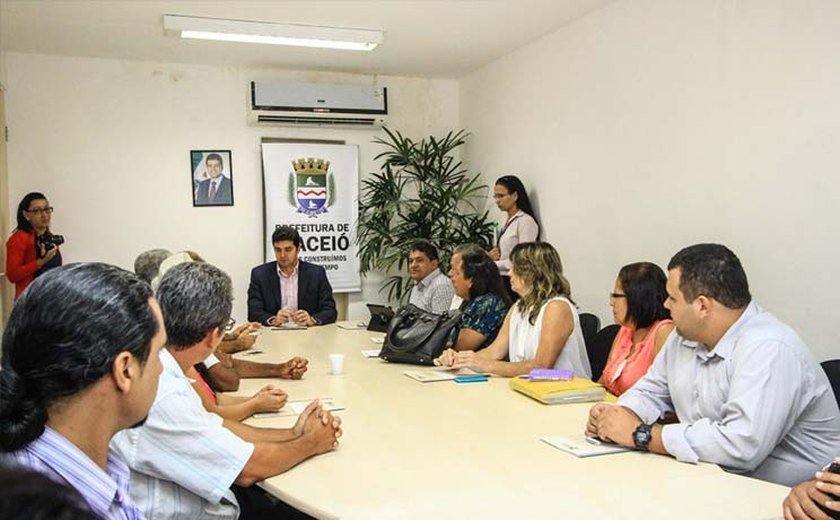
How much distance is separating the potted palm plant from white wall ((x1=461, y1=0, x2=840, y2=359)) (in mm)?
747

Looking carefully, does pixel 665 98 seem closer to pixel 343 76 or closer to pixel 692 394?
pixel 692 394

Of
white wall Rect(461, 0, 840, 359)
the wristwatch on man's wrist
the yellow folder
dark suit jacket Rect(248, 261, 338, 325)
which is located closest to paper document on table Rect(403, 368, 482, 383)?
the yellow folder

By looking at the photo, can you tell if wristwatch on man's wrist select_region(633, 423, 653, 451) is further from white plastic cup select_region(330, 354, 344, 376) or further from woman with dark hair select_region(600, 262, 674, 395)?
white plastic cup select_region(330, 354, 344, 376)

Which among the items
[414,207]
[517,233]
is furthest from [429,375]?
[414,207]

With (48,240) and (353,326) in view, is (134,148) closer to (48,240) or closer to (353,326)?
(48,240)

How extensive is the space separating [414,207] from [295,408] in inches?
167

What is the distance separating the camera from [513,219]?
5.58m

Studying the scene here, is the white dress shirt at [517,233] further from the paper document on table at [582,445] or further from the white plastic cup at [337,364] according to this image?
the paper document on table at [582,445]

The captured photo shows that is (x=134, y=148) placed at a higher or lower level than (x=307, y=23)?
lower

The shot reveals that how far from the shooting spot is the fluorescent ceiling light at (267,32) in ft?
15.8

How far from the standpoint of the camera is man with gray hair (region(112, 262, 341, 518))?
176 centimetres

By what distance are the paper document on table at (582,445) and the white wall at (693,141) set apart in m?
1.72

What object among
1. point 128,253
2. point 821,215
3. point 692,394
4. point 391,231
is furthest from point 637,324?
point 128,253

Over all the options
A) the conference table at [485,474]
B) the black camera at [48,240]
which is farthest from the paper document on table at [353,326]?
the black camera at [48,240]
